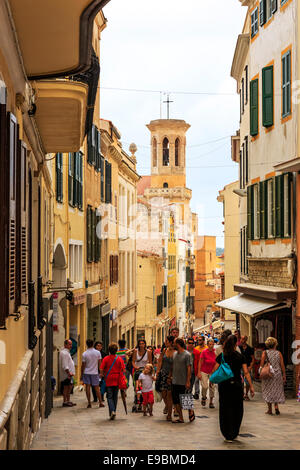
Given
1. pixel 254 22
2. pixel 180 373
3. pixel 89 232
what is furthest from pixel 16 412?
pixel 254 22

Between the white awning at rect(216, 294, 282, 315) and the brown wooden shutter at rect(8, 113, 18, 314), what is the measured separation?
1503cm

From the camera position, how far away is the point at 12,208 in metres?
6.30

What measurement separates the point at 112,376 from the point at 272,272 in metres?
9.31

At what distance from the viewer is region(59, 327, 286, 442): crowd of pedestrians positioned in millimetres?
11406

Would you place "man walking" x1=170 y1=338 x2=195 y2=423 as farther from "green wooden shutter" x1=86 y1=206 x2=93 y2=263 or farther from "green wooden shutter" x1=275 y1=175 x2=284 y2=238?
"green wooden shutter" x1=86 y1=206 x2=93 y2=263

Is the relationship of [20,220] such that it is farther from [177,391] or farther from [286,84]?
[286,84]

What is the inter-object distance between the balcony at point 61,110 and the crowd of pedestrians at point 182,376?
3803 mm

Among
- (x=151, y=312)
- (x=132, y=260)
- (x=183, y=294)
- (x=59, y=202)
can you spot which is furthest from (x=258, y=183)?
(x=183, y=294)

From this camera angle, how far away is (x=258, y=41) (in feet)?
82.5

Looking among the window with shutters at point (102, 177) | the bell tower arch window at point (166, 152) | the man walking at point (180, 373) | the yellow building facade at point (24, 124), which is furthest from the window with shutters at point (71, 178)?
the bell tower arch window at point (166, 152)

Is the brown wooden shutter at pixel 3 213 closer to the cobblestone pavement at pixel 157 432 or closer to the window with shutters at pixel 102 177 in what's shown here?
the cobblestone pavement at pixel 157 432

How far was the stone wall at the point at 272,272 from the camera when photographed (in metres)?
21.0

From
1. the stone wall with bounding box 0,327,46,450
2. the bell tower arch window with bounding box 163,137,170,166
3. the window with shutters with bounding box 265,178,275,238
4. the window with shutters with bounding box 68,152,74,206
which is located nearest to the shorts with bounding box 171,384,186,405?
the stone wall with bounding box 0,327,46,450

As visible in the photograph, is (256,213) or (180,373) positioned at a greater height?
(256,213)
